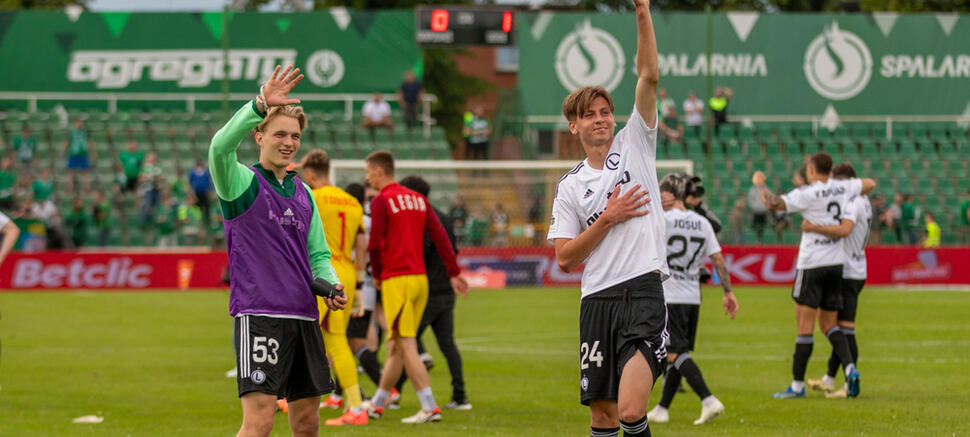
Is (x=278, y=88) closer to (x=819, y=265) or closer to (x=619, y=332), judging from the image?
(x=619, y=332)

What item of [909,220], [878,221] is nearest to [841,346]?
[878,221]

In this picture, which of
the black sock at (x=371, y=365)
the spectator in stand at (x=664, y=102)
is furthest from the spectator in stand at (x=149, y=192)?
the black sock at (x=371, y=365)

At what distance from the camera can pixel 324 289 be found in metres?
6.11

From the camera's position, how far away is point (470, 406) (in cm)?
1081

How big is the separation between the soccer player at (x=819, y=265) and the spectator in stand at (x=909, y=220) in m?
20.1

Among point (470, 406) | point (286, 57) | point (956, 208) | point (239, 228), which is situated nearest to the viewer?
point (239, 228)

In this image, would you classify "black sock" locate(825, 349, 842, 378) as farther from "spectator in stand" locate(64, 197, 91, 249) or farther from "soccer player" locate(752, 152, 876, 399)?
"spectator in stand" locate(64, 197, 91, 249)

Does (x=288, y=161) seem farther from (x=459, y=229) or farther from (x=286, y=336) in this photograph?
(x=459, y=229)

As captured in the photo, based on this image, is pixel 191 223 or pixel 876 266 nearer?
pixel 876 266

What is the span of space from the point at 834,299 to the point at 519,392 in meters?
3.12

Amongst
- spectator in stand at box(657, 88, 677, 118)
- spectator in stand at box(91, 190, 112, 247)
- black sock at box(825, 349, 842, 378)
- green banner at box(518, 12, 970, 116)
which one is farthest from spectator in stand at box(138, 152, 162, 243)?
black sock at box(825, 349, 842, 378)

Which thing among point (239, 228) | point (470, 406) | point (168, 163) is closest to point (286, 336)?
point (239, 228)

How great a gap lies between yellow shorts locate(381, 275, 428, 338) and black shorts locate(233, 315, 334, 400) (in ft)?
12.4

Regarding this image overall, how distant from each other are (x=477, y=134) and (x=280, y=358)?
88.7 ft
